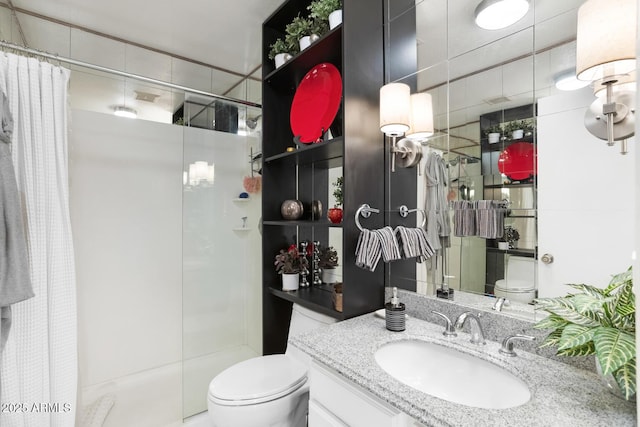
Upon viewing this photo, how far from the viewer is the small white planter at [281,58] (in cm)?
175

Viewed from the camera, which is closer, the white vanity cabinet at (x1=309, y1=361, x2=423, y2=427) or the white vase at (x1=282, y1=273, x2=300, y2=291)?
the white vanity cabinet at (x1=309, y1=361, x2=423, y2=427)

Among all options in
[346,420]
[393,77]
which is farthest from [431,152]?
[346,420]

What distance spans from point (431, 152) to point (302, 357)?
120 cm

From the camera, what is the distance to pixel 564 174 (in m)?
0.94

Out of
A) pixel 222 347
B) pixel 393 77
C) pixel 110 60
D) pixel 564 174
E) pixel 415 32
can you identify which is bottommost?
pixel 222 347

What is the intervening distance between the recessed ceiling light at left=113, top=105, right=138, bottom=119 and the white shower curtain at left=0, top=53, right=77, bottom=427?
0.85 metres

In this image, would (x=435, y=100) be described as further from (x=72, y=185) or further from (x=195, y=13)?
(x=72, y=185)

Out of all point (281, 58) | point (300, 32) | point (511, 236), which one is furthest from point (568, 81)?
point (281, 58)

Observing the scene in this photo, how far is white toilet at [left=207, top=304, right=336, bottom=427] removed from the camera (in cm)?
125

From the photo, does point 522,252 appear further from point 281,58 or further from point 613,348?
point 281,58

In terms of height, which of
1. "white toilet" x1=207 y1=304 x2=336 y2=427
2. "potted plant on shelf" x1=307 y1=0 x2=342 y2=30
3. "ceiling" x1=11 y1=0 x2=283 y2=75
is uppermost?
"ceiling" x1=11 y1=0 x2=283 y2=75

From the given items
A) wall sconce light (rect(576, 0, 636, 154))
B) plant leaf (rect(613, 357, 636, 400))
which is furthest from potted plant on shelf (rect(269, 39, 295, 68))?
plant leaf (rect(613, 357, 636, 400))

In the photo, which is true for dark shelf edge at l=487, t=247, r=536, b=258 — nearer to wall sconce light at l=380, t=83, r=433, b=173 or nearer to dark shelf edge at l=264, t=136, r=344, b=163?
wall sconce light at l=380, t=83, r=433, b=173

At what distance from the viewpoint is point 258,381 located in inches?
54.7
